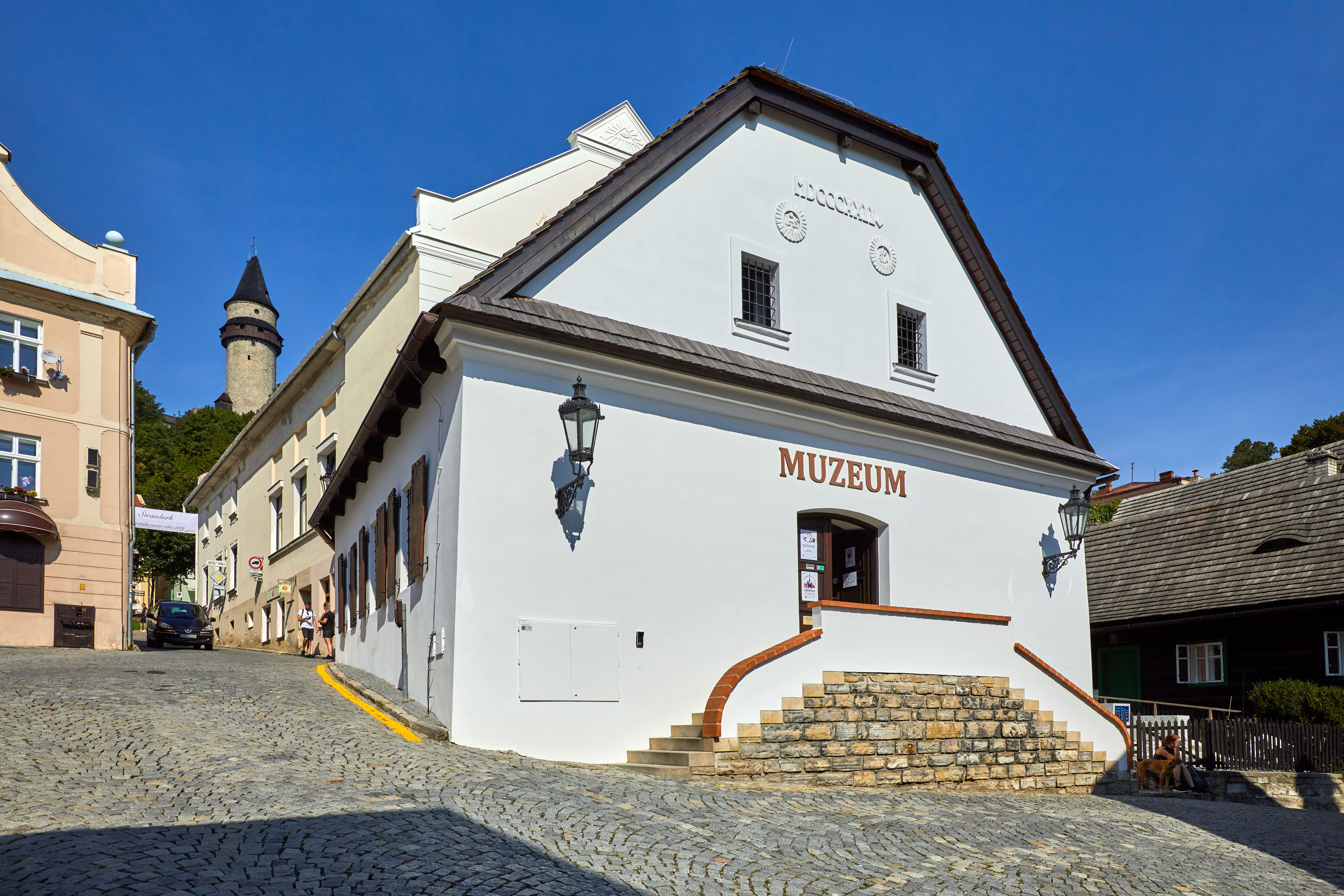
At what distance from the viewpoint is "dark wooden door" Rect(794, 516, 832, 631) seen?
1504 centimetres

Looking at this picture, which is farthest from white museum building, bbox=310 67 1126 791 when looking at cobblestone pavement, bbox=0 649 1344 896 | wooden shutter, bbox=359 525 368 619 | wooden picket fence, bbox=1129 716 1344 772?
wooden picket fence, bbox=1129 716 1344 772

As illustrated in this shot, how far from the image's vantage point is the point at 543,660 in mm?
12117

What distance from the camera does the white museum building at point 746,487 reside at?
40.1 ft

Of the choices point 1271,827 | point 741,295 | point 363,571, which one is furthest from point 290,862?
point 363,571

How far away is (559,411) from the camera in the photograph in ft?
40.2

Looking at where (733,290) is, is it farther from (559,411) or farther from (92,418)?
(92,418)

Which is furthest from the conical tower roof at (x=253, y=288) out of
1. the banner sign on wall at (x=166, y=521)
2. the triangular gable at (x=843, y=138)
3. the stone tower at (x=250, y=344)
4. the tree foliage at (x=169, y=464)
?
the triangular gable at (x=843, y=138)

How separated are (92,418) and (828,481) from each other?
64.1ft

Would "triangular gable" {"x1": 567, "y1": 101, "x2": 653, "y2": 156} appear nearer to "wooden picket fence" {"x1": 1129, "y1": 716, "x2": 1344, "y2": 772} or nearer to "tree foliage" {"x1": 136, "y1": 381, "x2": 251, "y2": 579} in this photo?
"wooden picket fence" {"x1": 1129, "y1": 716, "x2": 1344, "y2": 772}

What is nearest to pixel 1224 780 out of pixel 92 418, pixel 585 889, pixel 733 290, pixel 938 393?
pixel 938 393

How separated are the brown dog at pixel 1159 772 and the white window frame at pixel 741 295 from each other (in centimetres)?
839

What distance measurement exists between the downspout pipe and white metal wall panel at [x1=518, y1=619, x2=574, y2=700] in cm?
1801

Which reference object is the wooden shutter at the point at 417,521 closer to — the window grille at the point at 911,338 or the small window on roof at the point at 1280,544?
the window grille at the point at 911,338

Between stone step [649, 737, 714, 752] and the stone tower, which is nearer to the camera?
stone step [649, 737, 714, 752]
